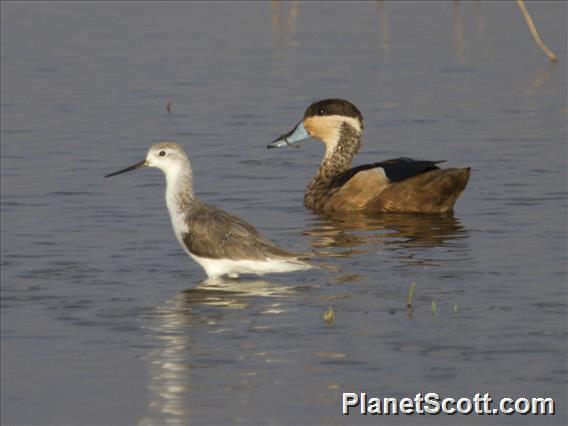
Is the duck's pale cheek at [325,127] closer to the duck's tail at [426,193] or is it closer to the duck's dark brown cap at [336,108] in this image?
the duck's dark brown cap at [336,108]

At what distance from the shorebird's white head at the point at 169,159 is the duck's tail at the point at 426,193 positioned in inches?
148

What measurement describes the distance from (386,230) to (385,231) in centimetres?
8

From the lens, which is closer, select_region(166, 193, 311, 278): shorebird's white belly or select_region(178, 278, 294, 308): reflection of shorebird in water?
select_region(178, 278, 294, 308): reflection of shorebird in water

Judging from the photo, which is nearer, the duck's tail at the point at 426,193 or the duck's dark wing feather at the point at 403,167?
the duck's tail at the point at 426,193

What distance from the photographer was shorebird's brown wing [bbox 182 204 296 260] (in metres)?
13.8

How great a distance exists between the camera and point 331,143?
1947 centimetres

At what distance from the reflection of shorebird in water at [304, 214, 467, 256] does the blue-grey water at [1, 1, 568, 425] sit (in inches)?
2.2

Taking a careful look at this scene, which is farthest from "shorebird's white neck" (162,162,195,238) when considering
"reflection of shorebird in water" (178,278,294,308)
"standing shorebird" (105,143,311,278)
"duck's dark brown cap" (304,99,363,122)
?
"duck's dark brown cap" (304,99,363,122)

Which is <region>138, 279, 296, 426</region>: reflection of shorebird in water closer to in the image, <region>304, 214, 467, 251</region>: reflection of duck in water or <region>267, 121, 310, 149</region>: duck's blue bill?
<region>304, 214, 467, 251</region>: reflection of duck in water

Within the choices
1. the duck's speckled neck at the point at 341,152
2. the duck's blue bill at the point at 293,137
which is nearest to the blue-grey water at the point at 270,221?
the duck's blue bill at the point at 293,137

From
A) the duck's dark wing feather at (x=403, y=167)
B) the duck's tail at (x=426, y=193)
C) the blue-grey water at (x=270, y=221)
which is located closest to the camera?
the blue-grey water at (x=270, y=221)

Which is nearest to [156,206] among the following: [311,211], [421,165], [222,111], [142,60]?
[311,211]

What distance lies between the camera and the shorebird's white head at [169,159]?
14641 millimetres

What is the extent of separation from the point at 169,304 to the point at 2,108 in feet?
36.0
